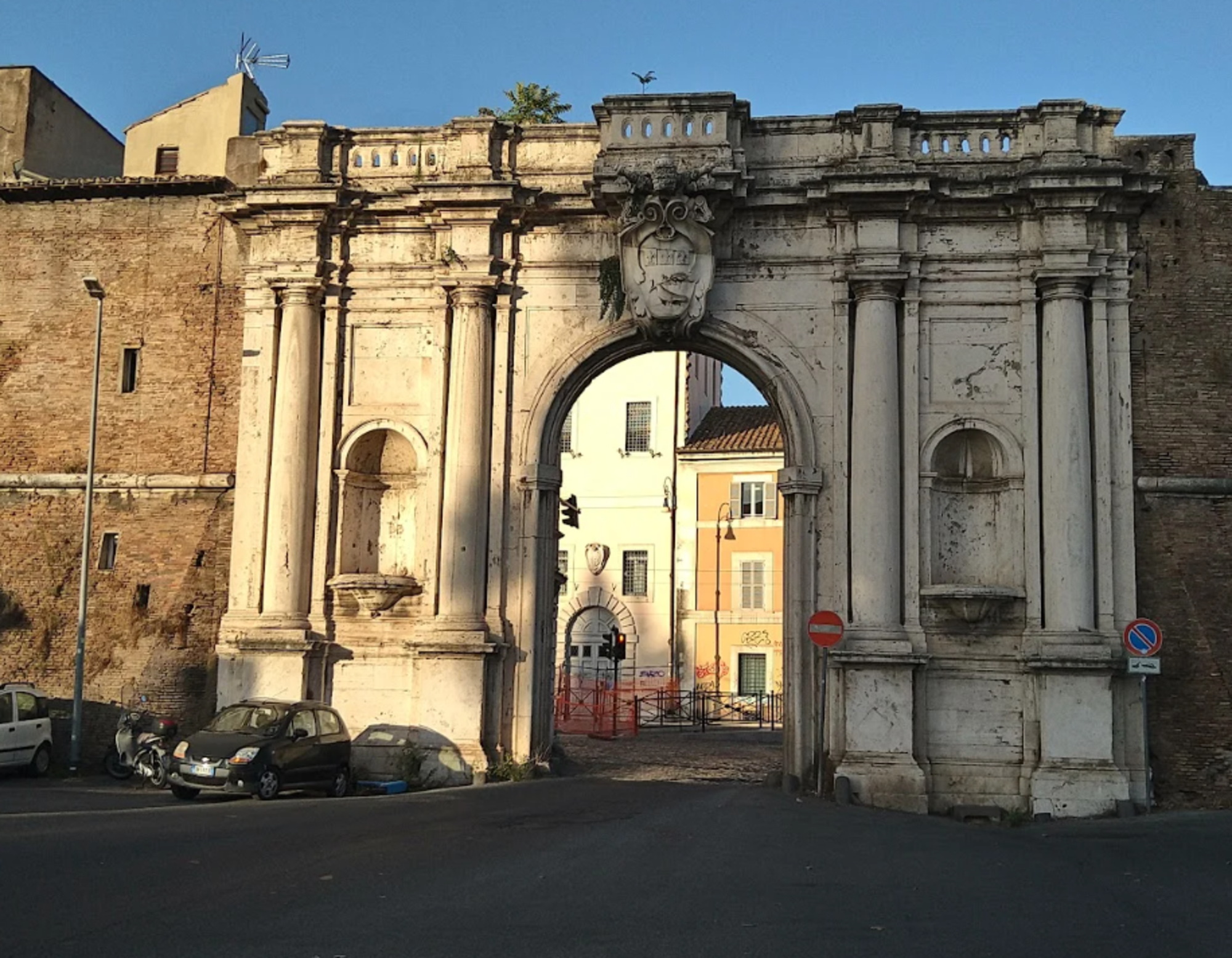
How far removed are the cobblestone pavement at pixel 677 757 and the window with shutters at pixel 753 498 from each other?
8774mm

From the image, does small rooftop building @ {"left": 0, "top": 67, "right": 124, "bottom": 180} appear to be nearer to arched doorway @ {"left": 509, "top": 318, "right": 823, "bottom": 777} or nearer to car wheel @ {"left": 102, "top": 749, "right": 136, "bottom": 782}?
car wheel @ {"left": 102, "top": 749, "right": 136, "bottom": 782}

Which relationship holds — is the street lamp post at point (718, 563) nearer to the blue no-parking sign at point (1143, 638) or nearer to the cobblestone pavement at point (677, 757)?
the cobblestone pavement at point (677, 757)

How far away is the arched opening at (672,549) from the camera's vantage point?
4122 centimetres

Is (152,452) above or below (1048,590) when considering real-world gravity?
above

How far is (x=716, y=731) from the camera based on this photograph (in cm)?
3528

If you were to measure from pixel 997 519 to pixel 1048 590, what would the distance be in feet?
4.26

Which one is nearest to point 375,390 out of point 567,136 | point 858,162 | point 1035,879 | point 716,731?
point 567,136

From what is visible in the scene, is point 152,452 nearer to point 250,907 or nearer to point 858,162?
point 858,162

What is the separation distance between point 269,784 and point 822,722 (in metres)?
6.93

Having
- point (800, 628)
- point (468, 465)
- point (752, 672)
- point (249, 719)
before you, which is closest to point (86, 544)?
point (249, 719)

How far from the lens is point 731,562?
41.8 meters

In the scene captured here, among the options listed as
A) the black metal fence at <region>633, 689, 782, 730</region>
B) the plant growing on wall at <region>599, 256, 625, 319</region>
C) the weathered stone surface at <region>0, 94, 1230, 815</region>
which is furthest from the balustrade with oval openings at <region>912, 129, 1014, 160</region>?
the black metal fence at <region>633, 689, 782, 730</region>

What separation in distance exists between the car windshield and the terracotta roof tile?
2663cm

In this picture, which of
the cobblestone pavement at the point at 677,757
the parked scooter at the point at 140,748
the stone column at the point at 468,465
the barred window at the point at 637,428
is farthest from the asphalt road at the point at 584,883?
the barred window at the point at 637,428
